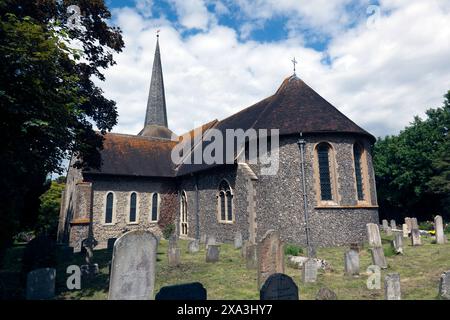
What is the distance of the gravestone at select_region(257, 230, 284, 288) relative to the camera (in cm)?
782

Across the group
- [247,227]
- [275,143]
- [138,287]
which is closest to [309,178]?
[275,143]

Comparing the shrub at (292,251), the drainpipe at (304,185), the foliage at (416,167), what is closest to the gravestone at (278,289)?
the shrub at (292,251)

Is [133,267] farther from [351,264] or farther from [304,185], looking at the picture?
[304,185]

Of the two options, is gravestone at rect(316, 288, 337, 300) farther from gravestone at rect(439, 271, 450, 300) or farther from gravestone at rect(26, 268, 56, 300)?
gravestone at rect(26, 268, 56, 300)

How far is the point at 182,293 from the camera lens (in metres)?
5.23

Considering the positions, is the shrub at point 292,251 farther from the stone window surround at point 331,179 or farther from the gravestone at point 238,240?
the gravestone at point 238,240

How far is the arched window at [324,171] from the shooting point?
15.0 meters

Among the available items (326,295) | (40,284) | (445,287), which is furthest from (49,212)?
(445,287)

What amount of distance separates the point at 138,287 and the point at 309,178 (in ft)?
36.1

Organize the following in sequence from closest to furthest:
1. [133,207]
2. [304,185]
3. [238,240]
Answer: [304,185] < [238,240] < [133,207]

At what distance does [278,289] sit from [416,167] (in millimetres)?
31265

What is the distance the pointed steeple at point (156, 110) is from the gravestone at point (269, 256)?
2733cm
